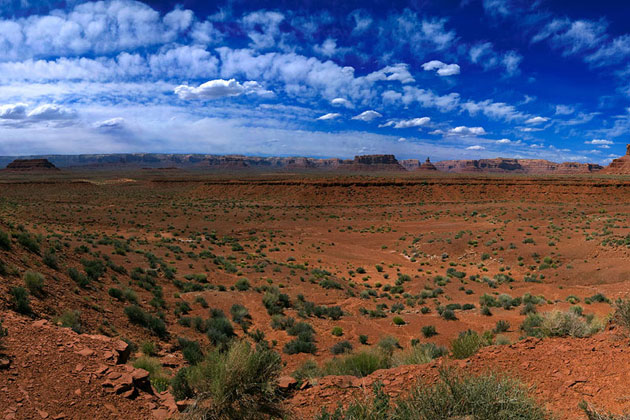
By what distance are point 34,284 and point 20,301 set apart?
1.50 m

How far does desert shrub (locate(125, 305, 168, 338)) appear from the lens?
8749 mm

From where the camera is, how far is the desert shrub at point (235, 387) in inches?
162

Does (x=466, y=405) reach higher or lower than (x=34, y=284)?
higher

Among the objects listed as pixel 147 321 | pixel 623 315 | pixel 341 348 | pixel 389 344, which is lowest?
pixel 341 348

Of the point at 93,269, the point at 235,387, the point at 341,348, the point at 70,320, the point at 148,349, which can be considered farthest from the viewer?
the point at 93,269

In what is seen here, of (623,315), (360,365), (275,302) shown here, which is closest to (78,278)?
(275,302)

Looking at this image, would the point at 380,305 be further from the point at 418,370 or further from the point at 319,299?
the point at 418,370

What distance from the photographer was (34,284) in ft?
25.2

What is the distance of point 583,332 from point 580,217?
3363 centimetres

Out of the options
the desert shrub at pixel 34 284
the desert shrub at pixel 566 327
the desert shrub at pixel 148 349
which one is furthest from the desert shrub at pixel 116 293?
the desert shrub at pixel 566 327

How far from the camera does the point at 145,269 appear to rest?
48.4 feet

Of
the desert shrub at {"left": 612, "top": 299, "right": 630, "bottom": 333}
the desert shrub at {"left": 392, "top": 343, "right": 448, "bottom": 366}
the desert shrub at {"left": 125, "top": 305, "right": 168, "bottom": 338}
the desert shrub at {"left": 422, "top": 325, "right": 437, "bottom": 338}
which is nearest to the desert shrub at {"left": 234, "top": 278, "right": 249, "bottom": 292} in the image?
the desert shrub at {"left": 125, "top": 305, "right": 168, "bottom": 338}

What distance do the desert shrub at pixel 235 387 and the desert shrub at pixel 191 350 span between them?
8.17 ft

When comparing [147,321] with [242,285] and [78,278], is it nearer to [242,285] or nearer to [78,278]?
[78,278]
